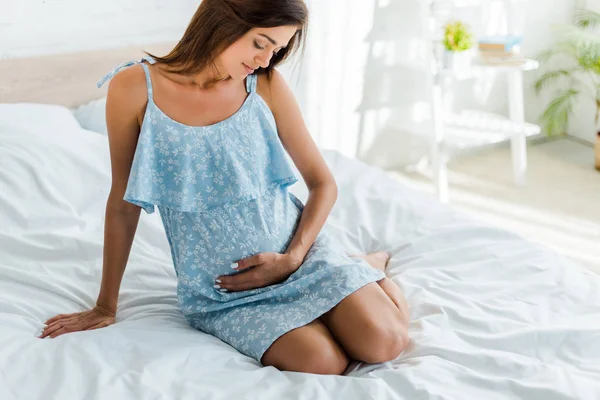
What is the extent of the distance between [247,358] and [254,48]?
1.94 feet

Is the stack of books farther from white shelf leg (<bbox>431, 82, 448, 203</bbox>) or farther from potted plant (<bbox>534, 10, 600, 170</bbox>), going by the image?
potted plant (<bbox>534, 10, 600, 170</bbox>)

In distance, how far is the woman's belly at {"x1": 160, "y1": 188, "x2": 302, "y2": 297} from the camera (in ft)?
5.07

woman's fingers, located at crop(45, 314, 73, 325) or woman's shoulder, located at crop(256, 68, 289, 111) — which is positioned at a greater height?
woman's shoulder, located at crop(256, 68, 289, 111)

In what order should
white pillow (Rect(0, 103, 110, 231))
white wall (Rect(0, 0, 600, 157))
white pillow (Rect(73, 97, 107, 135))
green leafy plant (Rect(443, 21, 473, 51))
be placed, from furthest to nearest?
green leafy plant (Rect(443, 21, 473, 51)) < white wall (Rect(0, 0, 600, 157)) < white pillow (Rect(73, 97, 107, 135)) < white pillow (Rect(0, 103, 110, 231))

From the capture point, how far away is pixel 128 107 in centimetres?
149

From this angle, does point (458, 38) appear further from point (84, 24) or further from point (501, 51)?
point (84, 24)

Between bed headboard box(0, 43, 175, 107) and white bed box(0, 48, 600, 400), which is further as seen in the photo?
bed headboard box(0, 43, 175, 107)

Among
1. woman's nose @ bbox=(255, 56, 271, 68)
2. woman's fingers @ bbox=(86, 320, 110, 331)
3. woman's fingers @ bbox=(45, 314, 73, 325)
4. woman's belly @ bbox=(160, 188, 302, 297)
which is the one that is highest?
woman's nose @ bbox=(255, 56, 271, 68)

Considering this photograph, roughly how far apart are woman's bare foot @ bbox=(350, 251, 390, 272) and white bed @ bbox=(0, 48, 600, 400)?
0.10ft

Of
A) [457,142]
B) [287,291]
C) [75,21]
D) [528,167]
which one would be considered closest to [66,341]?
[287,291]

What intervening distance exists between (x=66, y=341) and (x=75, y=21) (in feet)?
5.18

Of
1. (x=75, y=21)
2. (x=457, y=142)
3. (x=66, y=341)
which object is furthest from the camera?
(x=457, y=142)

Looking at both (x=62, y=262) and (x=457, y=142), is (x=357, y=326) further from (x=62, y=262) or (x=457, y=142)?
(x=457, y=142)

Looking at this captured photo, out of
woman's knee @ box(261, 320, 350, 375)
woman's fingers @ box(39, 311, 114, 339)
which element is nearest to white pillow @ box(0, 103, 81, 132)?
woman's fingers @ box(39, 311, 114, 339)
